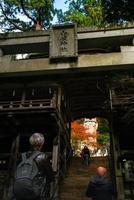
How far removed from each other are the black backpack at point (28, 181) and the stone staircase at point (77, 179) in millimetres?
8836

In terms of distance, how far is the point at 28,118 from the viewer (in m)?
16.0

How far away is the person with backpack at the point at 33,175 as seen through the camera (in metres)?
4.70

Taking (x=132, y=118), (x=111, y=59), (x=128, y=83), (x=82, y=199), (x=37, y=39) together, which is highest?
(x=37, y=39)

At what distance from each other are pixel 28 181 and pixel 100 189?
403 cm

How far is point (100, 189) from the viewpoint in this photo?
8.38 metres

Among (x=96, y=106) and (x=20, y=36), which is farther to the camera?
(x=96, y=106)

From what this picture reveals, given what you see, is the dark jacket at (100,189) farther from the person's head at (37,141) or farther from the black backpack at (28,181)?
the black backpack at (28,181)

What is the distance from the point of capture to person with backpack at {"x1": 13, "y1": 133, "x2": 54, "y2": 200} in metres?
4.70

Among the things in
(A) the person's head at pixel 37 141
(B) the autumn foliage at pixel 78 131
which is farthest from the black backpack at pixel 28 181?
(B) the autumn foliage at pixel 78 131

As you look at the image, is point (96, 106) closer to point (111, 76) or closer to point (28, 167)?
point (111, 76)

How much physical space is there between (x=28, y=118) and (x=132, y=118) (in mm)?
4972

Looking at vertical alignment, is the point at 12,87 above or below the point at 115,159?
above

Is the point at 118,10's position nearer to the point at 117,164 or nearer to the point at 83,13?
the point at 117,164

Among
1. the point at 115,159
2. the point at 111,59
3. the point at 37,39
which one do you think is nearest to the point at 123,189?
the point at 115,159
